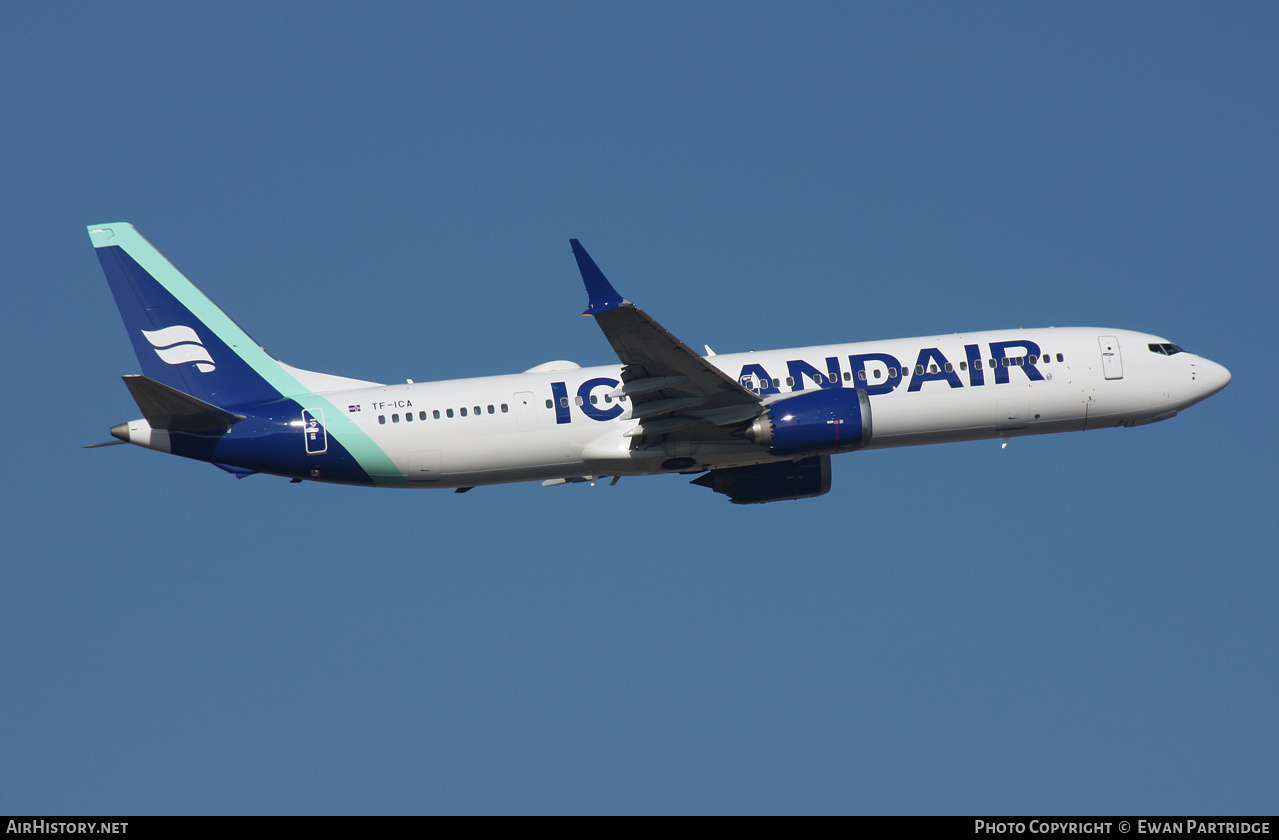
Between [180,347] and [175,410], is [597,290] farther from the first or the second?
[180,347]

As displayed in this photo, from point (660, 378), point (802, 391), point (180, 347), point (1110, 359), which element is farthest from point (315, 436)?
point (1110, 359)

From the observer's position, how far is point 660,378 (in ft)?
147

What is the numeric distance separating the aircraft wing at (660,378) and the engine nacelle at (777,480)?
476 cm

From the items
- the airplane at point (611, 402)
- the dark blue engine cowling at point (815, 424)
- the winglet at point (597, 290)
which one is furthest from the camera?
the airplane at point (611, 402)

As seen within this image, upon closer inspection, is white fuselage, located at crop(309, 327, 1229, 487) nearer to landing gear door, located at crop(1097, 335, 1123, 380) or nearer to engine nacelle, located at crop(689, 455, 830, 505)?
landing gear door, located at crop(1097, 335, 1123, 380)

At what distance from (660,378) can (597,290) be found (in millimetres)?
5070

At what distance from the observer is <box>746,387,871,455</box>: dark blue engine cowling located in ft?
149

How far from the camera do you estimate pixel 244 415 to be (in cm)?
4659

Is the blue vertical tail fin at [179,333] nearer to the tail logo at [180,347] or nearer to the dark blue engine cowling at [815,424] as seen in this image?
the tail logo at [180,347]

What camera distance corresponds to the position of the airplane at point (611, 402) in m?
45.7

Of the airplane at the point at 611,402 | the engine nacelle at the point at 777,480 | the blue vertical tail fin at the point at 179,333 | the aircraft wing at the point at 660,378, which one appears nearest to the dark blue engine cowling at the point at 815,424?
the airplane at the point at 611,402

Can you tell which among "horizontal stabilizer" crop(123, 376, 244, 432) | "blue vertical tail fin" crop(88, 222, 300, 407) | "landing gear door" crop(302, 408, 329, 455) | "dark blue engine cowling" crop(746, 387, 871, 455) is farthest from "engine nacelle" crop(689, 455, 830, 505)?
"horizontal stabilizer" crop(123, 376, 244, 432)

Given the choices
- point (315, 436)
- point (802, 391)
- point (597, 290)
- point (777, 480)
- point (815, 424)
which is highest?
point (597, 290)
